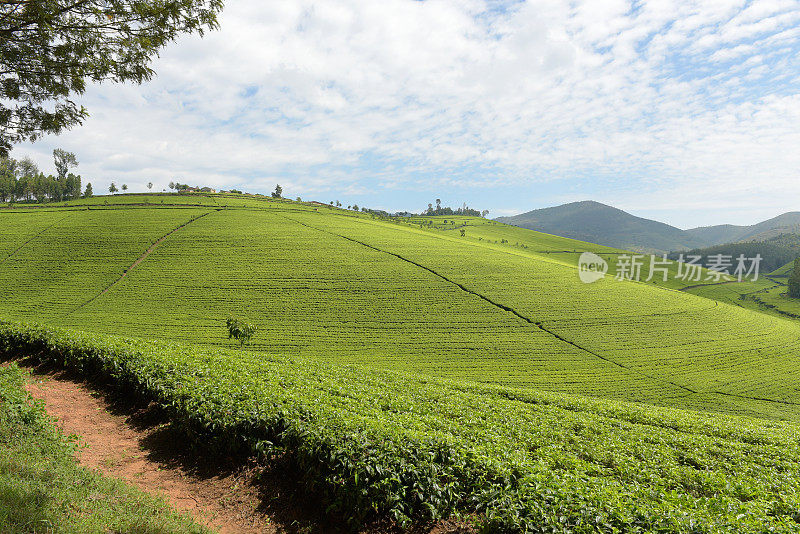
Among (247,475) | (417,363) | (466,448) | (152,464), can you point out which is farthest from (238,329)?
(466,448)

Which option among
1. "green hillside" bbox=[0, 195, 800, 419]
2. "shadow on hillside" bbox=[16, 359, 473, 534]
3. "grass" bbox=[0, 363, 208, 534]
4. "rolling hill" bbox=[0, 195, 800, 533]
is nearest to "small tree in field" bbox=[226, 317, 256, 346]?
"rolling hill" bbox=[0, 195, 800, 533]

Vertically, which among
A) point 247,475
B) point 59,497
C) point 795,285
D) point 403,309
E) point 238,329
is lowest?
point 238,329

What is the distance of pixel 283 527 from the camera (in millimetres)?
6586

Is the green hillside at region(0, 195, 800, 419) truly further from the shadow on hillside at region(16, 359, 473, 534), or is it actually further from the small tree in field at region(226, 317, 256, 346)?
the shadow on hillside at region(16, 359, 473, 534)

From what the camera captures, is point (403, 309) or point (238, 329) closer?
point (238, 329)

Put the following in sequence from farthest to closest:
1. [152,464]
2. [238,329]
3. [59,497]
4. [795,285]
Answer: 1. [795,285]
2. [238,329]
3. [152,464]
4. [59,497]

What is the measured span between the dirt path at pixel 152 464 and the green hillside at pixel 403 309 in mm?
24870

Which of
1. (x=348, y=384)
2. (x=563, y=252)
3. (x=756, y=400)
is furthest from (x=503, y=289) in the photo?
(x=563, y=252)

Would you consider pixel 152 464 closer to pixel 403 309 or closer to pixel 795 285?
pixel 403 309

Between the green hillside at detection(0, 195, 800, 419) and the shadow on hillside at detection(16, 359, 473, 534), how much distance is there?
81.9ft

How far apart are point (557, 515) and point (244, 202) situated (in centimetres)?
12297

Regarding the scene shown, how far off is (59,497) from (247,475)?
316 centimetres

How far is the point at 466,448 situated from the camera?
281 inches

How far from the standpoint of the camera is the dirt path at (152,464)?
6.90m
